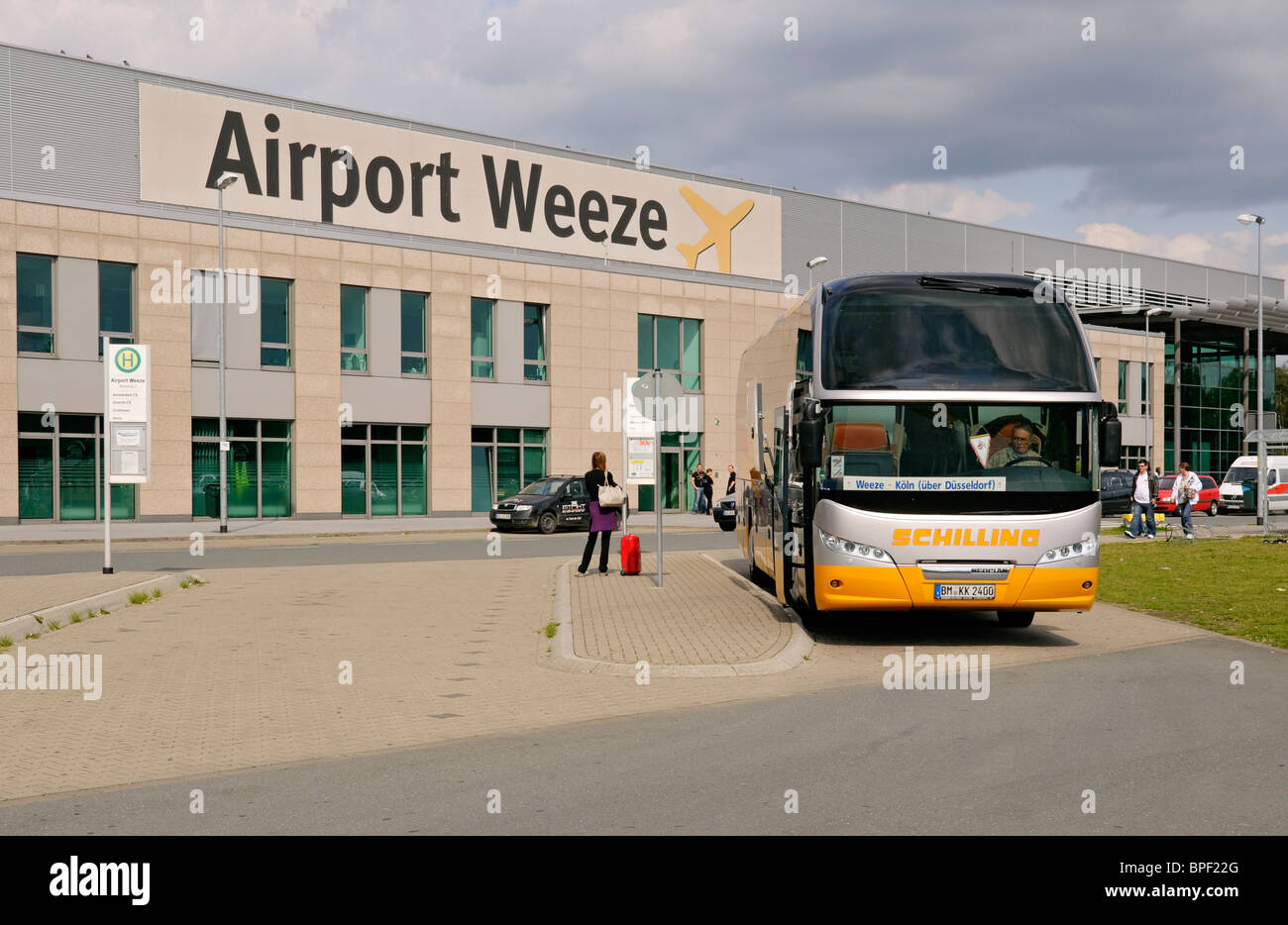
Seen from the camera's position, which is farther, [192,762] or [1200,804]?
[192,762]

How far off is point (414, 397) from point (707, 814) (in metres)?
34.3

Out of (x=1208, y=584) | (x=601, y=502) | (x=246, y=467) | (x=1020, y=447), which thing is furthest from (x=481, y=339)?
(x=1020, y=447)

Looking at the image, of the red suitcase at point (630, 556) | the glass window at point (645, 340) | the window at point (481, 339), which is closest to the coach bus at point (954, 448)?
the red suitcase at point (630, 556)

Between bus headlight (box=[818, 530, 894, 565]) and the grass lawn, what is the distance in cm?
382

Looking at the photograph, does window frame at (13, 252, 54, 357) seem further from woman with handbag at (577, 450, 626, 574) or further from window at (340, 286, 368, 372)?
woman with handbag at (577, 450, 626, 574)

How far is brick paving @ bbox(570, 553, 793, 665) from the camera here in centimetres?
1087

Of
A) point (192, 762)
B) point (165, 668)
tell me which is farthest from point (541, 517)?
point (192, 762)

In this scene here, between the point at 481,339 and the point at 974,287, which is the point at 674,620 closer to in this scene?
the point at 974,287

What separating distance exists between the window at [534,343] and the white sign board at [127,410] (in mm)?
23722

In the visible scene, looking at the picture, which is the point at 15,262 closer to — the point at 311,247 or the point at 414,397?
the point at 311,247

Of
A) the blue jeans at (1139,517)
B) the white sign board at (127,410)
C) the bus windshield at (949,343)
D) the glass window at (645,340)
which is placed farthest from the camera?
the glass window at (645,340)

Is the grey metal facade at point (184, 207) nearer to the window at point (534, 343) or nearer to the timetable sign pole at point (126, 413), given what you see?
the window at point (534, 343)

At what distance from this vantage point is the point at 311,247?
37.0 metres

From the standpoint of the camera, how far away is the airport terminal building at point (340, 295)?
109 feet
